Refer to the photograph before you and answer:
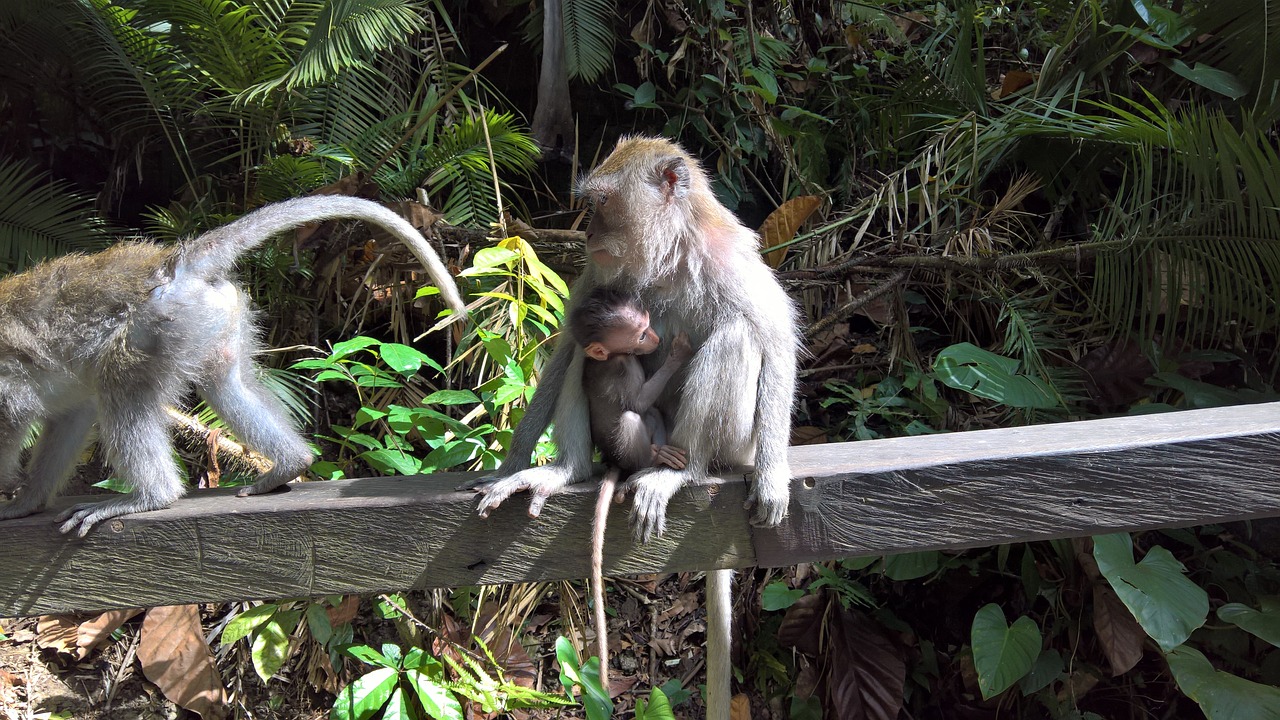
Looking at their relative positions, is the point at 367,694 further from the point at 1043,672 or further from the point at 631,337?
the point at 1043,672

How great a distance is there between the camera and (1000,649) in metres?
4.12

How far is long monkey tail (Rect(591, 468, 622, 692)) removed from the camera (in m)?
2.15

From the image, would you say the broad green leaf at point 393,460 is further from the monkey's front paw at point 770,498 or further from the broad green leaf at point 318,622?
the monkey's front paw at point 770,498

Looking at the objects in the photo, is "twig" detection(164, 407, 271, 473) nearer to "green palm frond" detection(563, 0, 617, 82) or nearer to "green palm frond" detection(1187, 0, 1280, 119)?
"green palm frond" detection(563, 0, 617, 82)

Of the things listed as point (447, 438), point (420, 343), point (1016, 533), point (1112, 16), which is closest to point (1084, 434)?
point (1016, 533)

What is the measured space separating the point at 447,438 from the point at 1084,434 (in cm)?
253

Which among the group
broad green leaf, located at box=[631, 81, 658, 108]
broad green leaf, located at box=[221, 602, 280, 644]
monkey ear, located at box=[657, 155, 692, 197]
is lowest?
broad green leaf, located at box=[221, 602, 280, 644]

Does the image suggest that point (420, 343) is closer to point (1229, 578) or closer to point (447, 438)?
point (447, 438)

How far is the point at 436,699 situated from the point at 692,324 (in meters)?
2.10

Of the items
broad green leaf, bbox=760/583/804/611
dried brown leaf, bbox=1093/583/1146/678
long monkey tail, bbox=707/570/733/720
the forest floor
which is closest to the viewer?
long monkey tail, bbox=707/570/733/720

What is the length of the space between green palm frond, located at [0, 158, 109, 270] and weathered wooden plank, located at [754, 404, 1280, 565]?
446cm

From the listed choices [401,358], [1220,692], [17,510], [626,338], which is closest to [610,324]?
[626,338]

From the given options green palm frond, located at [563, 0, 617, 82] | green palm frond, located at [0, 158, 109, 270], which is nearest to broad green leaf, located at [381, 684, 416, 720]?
green palm frond, located at [0, 158, 109, 270]

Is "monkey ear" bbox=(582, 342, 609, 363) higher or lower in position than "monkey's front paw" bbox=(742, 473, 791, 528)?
higher
